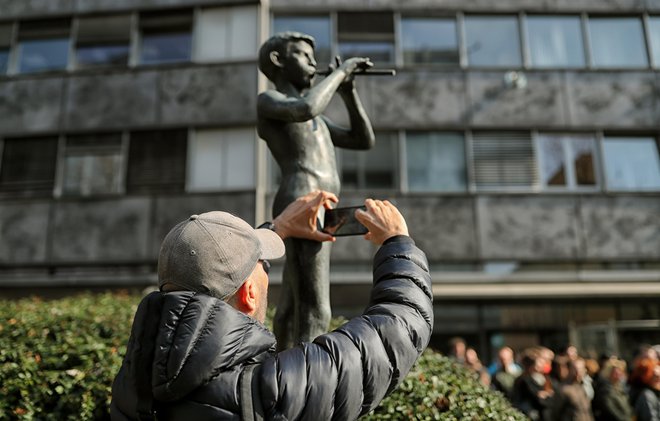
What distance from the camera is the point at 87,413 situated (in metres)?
3.82

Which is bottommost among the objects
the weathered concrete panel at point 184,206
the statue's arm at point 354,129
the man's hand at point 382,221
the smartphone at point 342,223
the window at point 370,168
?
the man's hand at point 382,221

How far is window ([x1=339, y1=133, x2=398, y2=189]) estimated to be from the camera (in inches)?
581

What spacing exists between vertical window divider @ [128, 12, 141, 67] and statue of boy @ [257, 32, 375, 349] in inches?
513

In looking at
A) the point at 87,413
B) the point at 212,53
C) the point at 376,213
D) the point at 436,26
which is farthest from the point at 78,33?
the point at 376,213

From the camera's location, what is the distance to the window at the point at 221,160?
1474 cm

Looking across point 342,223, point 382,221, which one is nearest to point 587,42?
point 342,223

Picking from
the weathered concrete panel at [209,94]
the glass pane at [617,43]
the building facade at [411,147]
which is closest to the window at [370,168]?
the building facade at [411,147]

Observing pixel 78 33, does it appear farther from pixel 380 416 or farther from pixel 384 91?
pixel 380 416

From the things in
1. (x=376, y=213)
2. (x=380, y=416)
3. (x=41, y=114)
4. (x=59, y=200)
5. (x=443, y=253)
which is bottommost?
(x=380, y=416)

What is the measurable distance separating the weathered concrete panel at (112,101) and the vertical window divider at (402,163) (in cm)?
622

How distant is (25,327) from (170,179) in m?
10.6

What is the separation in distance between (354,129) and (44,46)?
1499 centimetres

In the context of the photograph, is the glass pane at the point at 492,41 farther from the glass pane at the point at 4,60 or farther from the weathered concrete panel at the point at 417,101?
the glass pane at the point at 4,60

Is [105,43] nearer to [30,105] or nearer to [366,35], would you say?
[30,105]
